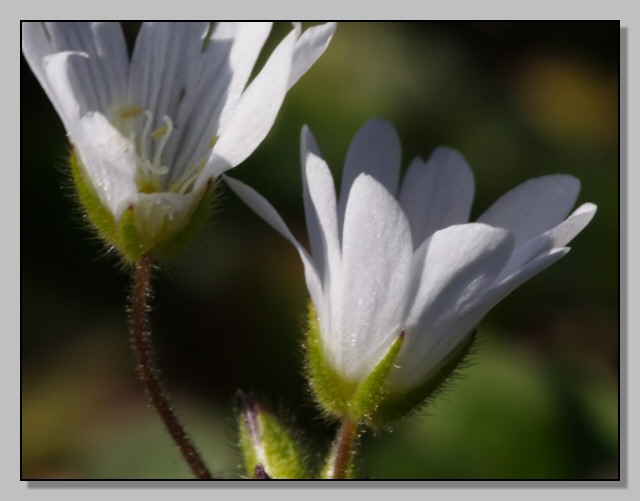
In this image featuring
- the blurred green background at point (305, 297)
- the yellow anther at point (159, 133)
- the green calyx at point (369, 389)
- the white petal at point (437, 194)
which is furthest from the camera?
the blurred green background at point (305, 297)

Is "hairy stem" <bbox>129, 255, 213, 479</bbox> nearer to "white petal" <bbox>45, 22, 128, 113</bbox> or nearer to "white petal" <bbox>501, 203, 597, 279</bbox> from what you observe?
"white petal" <bbox>45, 22, 128, 113</bbox>

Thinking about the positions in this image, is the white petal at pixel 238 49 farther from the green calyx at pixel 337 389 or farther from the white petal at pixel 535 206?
the white petal at pixel 535 206

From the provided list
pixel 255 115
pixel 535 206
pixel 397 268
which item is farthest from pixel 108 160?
pixel 535 206

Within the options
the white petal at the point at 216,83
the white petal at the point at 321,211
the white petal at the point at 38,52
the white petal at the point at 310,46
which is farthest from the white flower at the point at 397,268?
the white petal at the point at 38,52

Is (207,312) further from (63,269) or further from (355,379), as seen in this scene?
(355,379)

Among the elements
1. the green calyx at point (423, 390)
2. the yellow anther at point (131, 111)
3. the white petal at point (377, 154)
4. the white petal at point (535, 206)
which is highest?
the yellow anther at point (131, 111)

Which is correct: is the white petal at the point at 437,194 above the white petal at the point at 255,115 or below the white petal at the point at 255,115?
below

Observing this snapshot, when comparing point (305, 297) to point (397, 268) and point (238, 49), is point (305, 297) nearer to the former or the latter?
point (238, 49)
